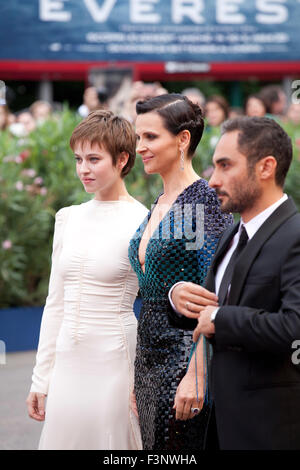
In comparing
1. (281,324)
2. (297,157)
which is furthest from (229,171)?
(297,157)

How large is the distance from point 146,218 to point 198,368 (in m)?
0.74

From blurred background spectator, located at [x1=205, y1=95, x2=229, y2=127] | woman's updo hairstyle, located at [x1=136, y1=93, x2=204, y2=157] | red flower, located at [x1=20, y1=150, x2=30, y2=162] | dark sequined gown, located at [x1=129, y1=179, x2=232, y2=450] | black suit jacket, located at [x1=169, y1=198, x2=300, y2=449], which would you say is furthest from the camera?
blurred background spectator, located at [x1=205, y1=95, x2=229, y2=127]

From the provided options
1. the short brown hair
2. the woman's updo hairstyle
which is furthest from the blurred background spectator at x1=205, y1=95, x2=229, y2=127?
the woman's updo hairstyle

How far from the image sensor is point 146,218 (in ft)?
10.8

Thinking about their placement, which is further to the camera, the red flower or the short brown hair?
the red flower

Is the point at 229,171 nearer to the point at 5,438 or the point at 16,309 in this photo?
the point at 5,438

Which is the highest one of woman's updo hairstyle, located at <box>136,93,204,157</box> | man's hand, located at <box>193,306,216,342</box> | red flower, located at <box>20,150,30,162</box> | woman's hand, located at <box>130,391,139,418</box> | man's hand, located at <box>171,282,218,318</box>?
woman's updo hairstyle, located at <box>136,93,204,157</box>

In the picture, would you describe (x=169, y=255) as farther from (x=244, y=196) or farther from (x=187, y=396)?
(x=244, y=196)

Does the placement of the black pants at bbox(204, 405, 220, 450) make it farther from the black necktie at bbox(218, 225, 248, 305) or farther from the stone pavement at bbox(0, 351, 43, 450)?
the stone pavement at bbox(0, 351, 43, 450)

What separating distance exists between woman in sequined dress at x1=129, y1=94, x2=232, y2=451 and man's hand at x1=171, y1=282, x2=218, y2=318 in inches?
23.0

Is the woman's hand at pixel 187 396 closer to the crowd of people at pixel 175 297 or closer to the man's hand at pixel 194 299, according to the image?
the crowd of people at pixel 175 297

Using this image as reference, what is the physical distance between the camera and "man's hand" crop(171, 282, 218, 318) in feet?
7.86

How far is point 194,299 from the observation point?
7.89 ft

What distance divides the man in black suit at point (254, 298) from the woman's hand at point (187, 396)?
414 mm
